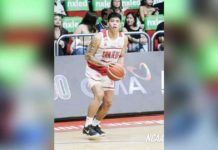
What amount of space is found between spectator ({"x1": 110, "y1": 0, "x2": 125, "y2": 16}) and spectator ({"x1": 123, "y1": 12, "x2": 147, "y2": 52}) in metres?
0.03

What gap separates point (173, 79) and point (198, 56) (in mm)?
100

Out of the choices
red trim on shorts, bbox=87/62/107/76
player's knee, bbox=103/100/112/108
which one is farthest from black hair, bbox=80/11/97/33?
player's knee, bbox=103/100/112/108

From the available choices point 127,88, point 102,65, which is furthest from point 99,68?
point 127,88

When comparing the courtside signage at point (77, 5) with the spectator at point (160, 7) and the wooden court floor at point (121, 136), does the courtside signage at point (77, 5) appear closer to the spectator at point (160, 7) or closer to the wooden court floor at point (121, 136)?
the spectator at point (160, 7)

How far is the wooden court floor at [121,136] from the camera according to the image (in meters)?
1.73

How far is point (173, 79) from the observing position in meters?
1.71

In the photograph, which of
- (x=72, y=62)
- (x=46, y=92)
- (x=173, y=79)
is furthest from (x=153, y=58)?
(x=46, y=92)

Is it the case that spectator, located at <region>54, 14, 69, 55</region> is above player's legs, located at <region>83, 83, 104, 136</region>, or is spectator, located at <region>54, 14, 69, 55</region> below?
above

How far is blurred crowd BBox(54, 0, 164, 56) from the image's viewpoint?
5.42 ft

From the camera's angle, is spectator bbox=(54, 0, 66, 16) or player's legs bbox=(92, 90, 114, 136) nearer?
spectator bbox=(54, 0, 66, 16)

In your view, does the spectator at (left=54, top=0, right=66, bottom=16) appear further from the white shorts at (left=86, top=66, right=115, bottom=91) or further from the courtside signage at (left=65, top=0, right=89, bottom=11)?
the white shorts at (left=86, top=66, right=115, bottom=91)

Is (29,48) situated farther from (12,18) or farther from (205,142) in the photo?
(205,142)

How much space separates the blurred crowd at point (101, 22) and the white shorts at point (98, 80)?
7cm

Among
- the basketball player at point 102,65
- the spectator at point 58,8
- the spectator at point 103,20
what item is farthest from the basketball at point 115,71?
the spectator at point 58,8
